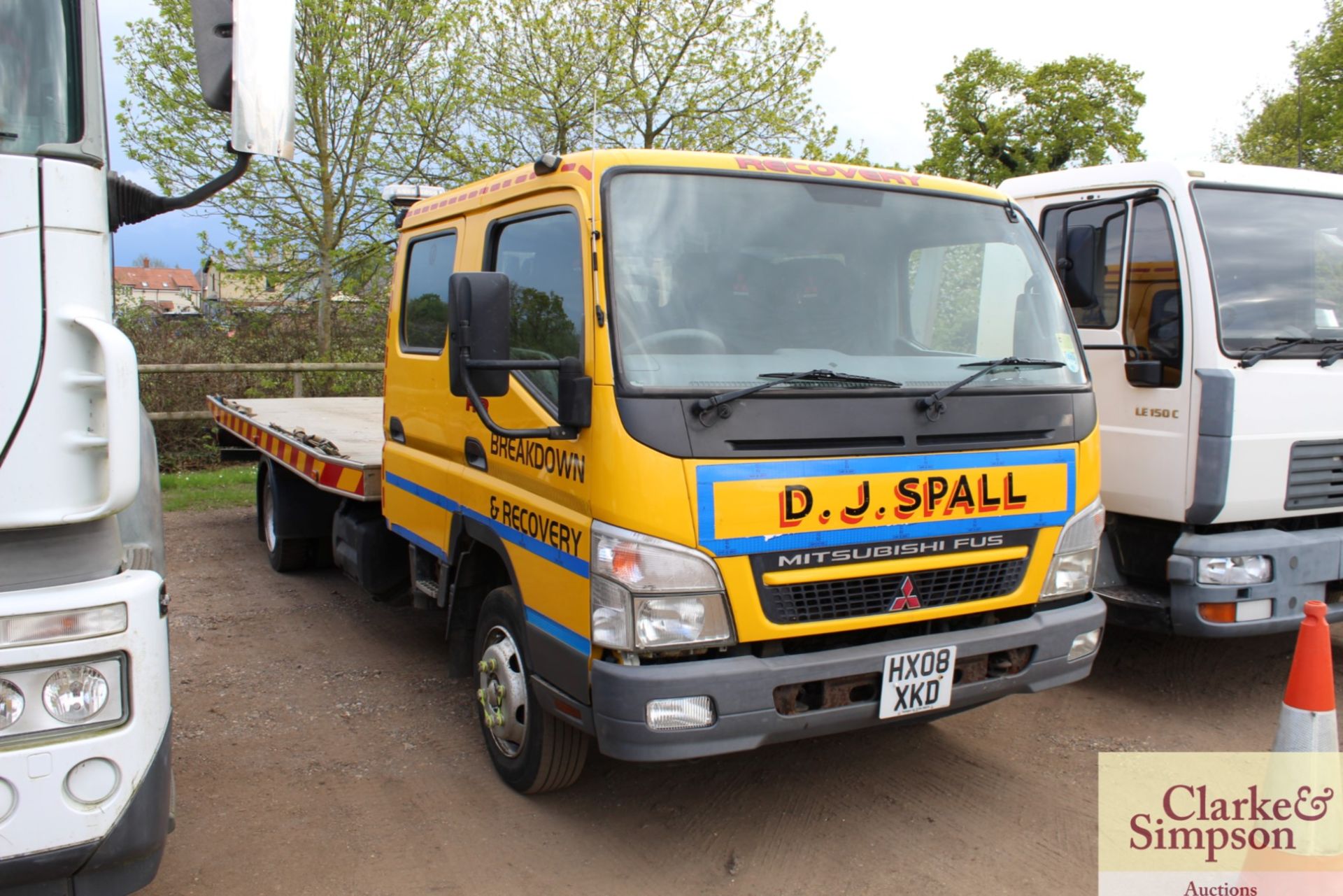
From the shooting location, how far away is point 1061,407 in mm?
3711

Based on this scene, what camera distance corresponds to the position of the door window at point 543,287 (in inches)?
134

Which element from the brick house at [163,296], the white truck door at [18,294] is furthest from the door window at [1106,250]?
the brick house at [163,296]

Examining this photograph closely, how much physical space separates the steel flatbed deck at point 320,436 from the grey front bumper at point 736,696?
2.67m

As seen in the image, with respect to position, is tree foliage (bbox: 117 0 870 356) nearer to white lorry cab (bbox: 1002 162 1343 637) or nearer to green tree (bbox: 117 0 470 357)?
green tree (bbox: 117 0 470 357)

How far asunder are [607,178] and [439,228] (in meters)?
1.57

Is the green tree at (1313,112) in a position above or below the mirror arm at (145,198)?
above

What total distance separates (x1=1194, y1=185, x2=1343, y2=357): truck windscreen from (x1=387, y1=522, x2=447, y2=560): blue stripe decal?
3.57 metres

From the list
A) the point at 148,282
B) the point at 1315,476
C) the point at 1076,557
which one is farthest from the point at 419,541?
the point at 148,282

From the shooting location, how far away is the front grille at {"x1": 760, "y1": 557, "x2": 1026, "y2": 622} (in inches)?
126

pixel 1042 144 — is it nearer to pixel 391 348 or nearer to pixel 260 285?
pixel 260 285

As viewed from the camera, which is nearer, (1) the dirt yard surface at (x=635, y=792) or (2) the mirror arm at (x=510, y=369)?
(2) the mirror arm at (x=510, y=369)

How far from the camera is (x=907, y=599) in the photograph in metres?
3.39

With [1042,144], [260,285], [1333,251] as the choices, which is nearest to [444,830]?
[1333,251]

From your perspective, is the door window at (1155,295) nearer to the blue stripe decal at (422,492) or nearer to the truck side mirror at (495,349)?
the truck side mirror at (495,349)
